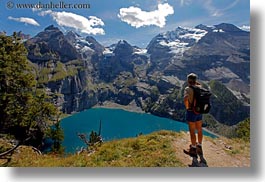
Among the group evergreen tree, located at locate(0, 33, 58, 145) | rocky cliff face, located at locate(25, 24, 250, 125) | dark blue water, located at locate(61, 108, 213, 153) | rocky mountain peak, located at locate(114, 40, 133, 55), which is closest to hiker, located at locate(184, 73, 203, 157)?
dark blue water, located at locate(61, 108, 213, 153)

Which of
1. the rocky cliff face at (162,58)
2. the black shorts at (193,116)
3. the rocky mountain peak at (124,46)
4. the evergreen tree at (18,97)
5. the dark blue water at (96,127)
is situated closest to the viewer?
the black shorts at (193,116)

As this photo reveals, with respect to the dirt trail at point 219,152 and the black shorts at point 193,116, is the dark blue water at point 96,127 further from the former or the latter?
the black shorts at point 193,116

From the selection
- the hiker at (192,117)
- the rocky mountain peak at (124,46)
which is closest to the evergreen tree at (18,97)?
the rocky mountain peak at (124,46)

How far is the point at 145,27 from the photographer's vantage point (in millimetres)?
6109

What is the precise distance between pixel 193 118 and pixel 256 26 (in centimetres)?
169

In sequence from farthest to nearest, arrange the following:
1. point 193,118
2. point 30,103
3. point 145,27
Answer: point 145,27
point 30,103
point 193,118

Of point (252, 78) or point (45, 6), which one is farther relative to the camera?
point (45, 6)

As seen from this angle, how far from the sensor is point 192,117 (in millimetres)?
4203

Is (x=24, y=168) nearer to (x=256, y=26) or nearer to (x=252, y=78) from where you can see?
(x=252, y=78)

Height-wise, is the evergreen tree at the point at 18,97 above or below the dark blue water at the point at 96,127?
above

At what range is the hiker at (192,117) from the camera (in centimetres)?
410

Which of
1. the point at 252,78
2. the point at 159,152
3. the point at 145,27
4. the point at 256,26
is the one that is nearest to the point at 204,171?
the point at 159,152

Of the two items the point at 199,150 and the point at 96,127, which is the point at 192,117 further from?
the point at 96,127

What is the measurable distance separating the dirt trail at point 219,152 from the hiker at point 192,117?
16 centimetres
